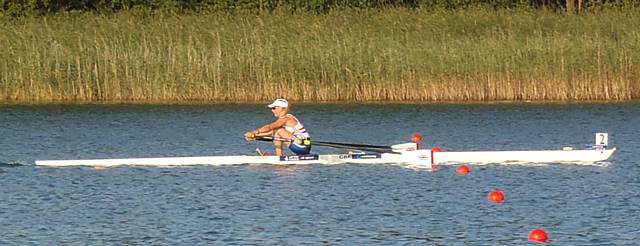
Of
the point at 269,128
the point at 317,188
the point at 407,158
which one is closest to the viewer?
the point at 317,188

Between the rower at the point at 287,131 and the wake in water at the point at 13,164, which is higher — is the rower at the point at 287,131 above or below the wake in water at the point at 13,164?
above

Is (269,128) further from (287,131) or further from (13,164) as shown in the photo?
(13,164)

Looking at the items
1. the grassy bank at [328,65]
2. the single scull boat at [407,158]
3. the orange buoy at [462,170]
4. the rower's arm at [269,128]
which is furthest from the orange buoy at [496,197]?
the grassy bank at [328,65]

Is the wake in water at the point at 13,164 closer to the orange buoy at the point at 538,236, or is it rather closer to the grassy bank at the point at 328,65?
the grassy bank at the point at 328,65

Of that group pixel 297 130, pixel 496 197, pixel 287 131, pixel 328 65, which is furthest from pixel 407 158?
pixel 328 65

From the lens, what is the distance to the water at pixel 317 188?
53.4 feet

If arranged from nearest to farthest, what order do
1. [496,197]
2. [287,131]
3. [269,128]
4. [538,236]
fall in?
1. [538,236]
2. [496,197]
3. [269,128]
4. [287,131]

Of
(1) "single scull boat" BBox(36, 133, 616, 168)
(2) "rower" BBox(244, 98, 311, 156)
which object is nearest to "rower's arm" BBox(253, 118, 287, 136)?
(2) "rower" BBox(244, 98, 311, 156)

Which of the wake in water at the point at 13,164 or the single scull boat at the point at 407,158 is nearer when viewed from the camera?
the single scull boat at the point at 407,158

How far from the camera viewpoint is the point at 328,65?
30.4 metres

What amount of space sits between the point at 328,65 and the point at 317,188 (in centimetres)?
1077

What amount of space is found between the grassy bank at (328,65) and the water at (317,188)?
84 centimetres

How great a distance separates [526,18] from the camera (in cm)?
3291

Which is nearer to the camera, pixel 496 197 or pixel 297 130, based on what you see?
pixel 496 197
